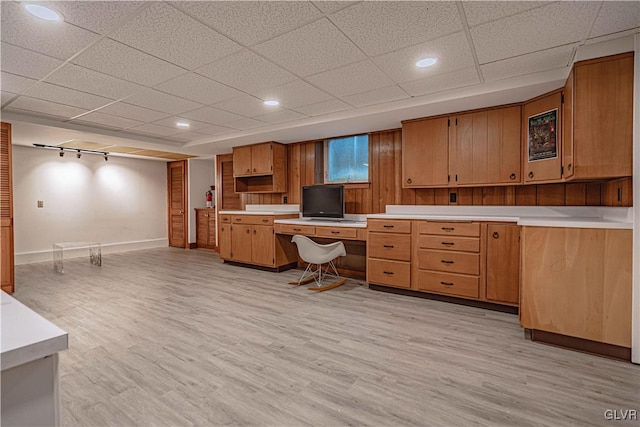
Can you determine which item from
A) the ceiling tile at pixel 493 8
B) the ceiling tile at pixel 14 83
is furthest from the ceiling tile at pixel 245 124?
the ceiling tile at pixel 493 8

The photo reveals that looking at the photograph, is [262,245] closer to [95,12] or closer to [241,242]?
[241,242]

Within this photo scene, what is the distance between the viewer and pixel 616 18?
7.02 feet

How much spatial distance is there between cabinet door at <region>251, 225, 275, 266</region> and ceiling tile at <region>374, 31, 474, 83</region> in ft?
10.5

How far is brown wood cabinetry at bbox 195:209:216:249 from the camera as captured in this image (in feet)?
26.2

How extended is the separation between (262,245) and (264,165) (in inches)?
55.7

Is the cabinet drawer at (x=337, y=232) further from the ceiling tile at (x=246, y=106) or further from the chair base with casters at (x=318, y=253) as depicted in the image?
the ceiling tile at (x=246, y=106)

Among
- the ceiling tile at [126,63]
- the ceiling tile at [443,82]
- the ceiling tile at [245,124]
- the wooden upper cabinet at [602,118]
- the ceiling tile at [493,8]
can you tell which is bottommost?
the wooden upper cabinet at [602,118]

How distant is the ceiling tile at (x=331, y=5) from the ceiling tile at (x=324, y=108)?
67.9 inches

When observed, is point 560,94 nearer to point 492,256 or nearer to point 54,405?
point 492,256

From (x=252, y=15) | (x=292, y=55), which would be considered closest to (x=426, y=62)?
(x=292, y=55)

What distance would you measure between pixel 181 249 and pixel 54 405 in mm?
7875

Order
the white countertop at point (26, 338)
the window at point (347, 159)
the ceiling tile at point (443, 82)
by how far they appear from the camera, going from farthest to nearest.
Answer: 1. the window at point (347, 159)
2. the ceiling tile at point (443, 82)
3. the white countertop at point (26, 338)

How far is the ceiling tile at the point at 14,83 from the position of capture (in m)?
2.97

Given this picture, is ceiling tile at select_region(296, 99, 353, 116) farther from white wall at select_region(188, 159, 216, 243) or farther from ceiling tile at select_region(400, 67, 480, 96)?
white wall at select_region(188, 159, 216, 243)
